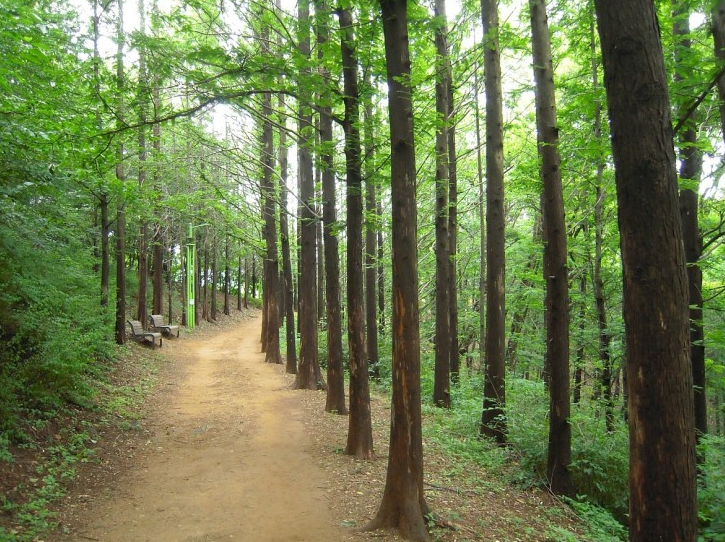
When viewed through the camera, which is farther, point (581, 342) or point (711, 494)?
point (581, 342)

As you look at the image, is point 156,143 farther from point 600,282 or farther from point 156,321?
point 600,282

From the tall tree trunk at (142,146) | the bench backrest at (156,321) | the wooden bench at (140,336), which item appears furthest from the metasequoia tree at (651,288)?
the bench backrest at (156,321)

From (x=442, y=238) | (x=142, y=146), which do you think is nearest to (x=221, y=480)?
(x=442, y=238)

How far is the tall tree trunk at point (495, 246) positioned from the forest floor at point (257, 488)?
164 centimetres

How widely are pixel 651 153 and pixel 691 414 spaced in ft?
5.31

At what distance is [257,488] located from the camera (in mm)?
6480

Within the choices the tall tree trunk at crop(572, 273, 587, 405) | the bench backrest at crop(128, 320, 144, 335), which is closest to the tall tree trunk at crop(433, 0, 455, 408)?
the tall tree trunk at crop(572, 273, 587, 405)

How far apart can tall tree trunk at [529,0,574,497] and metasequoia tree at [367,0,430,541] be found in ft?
9.40

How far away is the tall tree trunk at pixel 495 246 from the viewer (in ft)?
29.7

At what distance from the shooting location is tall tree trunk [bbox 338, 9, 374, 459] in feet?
24.6

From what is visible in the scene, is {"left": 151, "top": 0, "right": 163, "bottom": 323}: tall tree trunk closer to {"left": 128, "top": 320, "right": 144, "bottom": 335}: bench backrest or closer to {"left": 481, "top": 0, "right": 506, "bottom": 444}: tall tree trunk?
{"left": 128, "top": 320, "right": 144, "bottom": 335}: bench backrest

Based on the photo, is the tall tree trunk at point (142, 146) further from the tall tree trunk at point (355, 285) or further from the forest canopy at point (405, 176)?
the tall tree trunk at point (355, 285)

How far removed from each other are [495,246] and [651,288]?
6391mm

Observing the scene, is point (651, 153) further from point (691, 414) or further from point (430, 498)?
point (430, 498)
